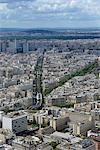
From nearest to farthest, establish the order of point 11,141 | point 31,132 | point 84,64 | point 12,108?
point 11,141, point 31,132, point 12,108, point 84,64

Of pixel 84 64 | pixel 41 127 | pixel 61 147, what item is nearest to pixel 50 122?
pixel 41 127

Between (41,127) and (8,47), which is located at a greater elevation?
Answer: (8,47)

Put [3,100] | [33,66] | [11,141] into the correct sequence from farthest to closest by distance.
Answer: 1. [33,66]
2. [3,100]
3. [11,141]

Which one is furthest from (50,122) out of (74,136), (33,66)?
(33,66)

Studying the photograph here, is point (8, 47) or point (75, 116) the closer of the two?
point (75, 116)

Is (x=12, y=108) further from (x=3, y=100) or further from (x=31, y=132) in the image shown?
(x=31, y=132)

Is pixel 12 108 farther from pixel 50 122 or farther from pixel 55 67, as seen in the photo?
pixel 55 67

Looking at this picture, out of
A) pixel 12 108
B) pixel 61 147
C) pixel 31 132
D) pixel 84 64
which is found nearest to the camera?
pixel 61 147

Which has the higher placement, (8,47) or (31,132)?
(8,47)

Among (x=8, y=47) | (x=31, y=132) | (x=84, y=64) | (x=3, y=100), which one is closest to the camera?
(x=31, y=132)
